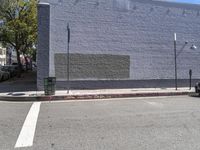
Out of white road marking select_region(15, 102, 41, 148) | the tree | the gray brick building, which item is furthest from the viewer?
the tree

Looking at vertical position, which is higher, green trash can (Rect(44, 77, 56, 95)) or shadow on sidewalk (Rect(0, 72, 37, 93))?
green trash can (Rect(44, 77, 56, 95))

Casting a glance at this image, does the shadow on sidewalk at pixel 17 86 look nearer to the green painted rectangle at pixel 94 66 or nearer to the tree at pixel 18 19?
the green painted rectangle at pixel 94 66

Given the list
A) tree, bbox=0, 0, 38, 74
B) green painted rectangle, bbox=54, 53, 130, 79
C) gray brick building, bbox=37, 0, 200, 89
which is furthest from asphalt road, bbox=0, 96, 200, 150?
tree, bbox=0, 0, 38, 74

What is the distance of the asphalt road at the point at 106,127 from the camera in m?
7.23

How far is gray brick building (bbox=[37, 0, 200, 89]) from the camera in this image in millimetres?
18969

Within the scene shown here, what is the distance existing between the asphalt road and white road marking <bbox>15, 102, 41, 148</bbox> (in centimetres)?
3

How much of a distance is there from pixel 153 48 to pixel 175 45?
1.52 m

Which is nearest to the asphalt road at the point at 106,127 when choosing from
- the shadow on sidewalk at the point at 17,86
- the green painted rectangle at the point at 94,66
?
the green painted rectangle at the point at 94,66

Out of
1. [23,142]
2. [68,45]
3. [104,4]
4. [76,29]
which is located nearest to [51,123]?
[23,142]

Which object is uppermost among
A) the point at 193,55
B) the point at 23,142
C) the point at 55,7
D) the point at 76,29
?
A: the point at 55,7

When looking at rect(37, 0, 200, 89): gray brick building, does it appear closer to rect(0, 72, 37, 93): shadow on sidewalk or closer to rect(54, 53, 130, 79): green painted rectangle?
rect(54, 53, 130, 79): green painted rectangle

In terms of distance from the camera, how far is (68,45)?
60.1 ft

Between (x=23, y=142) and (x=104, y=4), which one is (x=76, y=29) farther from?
(x=23, y=142)

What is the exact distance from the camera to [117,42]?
20.1 metres
